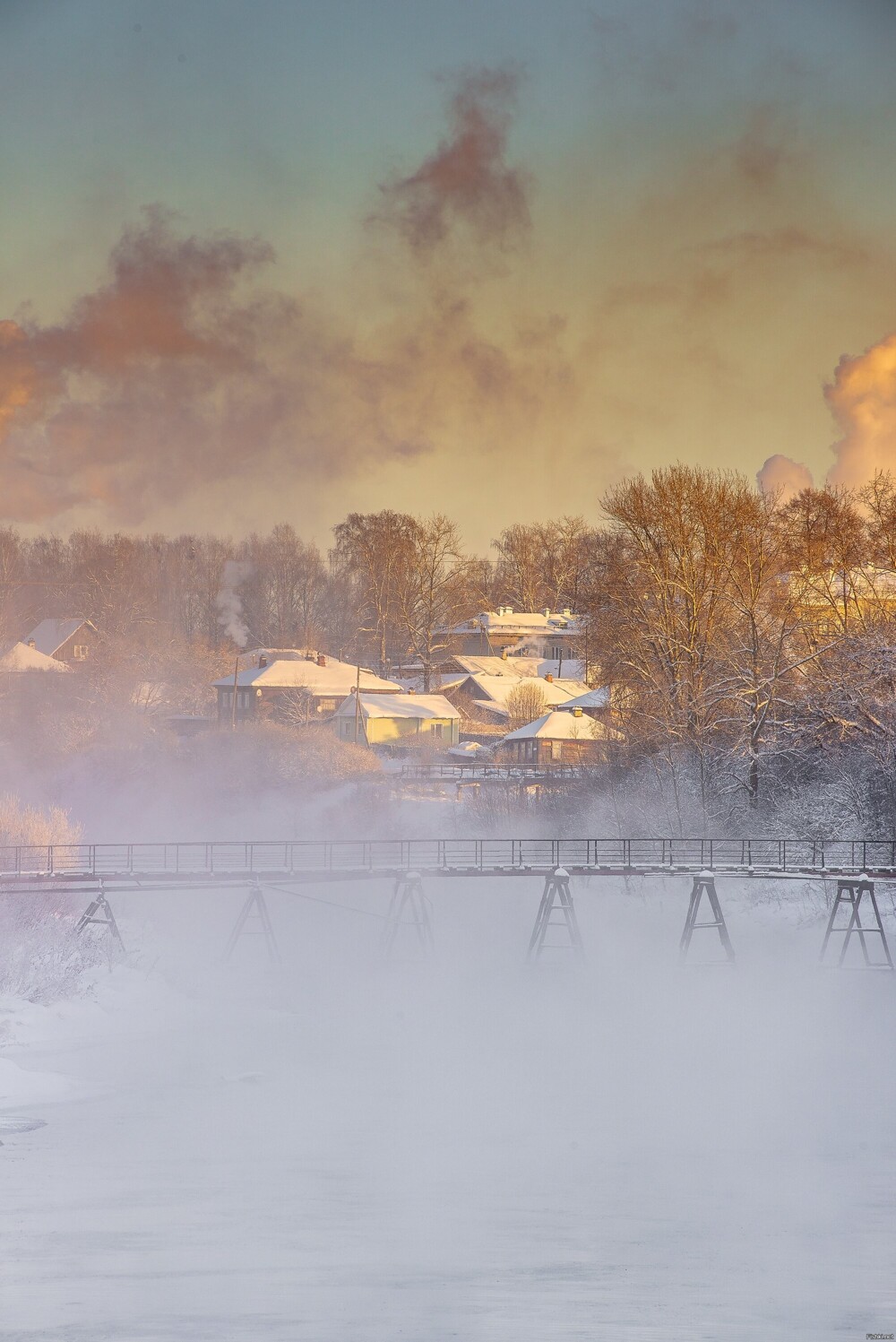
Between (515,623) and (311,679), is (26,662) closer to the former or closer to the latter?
(311,679)

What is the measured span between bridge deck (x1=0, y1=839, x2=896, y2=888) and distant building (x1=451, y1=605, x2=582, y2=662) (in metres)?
46.9

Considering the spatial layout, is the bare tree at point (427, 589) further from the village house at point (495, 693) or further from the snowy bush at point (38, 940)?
the snowy bush at point (38, 940)

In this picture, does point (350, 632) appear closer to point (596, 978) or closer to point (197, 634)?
point (197, 634)

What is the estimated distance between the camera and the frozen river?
40.2 feet

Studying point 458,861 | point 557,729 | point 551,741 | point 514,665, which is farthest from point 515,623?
point 458,861

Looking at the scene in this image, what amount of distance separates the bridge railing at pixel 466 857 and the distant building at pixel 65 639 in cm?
4226

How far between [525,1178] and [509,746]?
5133 centimetres

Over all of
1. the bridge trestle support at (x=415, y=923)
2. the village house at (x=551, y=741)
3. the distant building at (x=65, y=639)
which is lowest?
the bridge trestle support at (x=415, y=923)

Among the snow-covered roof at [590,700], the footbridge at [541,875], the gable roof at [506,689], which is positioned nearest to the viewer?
the footbridge at [541,875]

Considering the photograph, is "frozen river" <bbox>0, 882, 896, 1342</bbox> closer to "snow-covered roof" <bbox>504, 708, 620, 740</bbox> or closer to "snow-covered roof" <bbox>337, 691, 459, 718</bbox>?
"snow-covered roof" <bbox>504, 708, 620, 740</bbox>

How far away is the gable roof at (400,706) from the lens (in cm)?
7019

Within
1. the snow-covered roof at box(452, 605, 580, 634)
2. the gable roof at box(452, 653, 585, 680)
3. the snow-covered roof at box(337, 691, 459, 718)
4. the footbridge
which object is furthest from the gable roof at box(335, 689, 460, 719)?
the footbridge

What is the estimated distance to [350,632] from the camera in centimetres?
9925

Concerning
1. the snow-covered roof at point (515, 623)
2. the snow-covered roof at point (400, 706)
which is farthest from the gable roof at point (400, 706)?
the snow-covered roof at point (515, 623)
